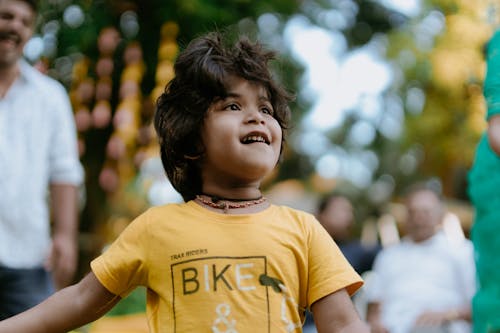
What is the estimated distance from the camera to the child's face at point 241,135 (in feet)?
6.43

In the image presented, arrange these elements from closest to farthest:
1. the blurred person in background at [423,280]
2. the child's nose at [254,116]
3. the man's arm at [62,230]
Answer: the child's nose at [254,116]
the man's arm at [62,230]
the blurred person in background at [423,280]

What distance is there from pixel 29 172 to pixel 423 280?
2774 mm

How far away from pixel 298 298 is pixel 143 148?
258 inches

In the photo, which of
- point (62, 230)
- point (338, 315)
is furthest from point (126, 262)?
point (62, 230)

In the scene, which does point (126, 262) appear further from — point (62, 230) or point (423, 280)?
point (423, 280)

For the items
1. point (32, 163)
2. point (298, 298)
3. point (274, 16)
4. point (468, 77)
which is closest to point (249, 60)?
point (298, 298)

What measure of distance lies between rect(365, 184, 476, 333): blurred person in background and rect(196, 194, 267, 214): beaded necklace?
10.2 feet

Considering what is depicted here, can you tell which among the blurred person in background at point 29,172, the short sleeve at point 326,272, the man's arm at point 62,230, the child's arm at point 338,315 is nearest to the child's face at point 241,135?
the short sleeve at point 326,272

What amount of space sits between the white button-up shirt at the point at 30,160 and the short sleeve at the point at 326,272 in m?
1.69

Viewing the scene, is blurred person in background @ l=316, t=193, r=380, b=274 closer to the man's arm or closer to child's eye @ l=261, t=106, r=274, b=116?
the man's arm

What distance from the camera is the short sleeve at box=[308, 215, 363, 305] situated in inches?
75.1

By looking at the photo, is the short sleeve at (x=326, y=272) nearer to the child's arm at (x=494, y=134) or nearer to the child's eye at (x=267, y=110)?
the child's eye at (x=267, y=110)

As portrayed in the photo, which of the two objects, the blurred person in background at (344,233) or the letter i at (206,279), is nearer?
the letter i at (206,279)

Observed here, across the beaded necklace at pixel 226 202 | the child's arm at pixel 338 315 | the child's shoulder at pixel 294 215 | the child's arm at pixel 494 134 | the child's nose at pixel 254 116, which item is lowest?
the child's arm at pixel 338 315
